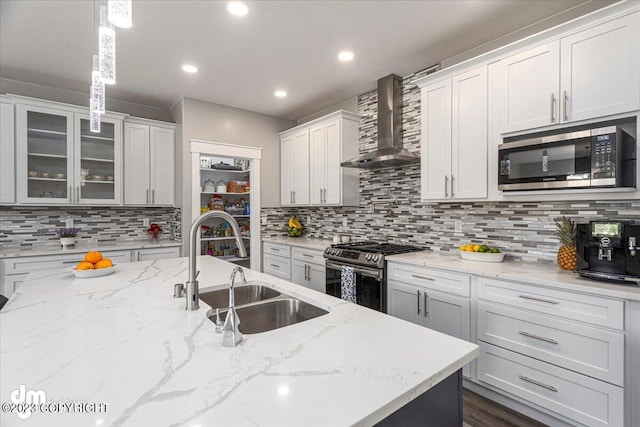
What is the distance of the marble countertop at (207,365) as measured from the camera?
672 millimetres

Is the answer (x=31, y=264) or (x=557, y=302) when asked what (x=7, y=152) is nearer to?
(x=31, y=264)

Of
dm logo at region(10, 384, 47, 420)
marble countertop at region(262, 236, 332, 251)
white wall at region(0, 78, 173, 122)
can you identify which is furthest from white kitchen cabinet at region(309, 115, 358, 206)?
dm logo at region(10, 384, 47, 420)

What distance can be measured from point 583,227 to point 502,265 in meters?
0.55

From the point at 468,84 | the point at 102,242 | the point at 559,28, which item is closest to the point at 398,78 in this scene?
the point at 468,84

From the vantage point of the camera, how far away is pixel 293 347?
985 millimetres

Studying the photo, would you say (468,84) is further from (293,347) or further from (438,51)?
(293,347)

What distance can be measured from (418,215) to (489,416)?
178 centimetres

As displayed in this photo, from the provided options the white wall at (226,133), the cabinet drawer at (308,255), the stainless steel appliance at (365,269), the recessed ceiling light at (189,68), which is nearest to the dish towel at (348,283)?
the stainless steel appliance at (365,269)

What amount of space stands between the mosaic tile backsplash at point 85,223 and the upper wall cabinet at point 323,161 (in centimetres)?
167

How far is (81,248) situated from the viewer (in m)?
3.55

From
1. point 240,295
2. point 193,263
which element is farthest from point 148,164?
point 193,263

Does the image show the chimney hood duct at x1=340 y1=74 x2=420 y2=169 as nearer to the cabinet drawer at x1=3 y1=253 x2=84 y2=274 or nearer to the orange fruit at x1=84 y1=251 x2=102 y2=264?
the orange fruit at x1=84 y1=251 x2=102 y2=264

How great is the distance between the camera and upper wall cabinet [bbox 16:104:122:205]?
330 centimetres

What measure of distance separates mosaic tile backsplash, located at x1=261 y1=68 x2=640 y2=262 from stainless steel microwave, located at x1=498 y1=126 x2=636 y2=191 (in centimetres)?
34
